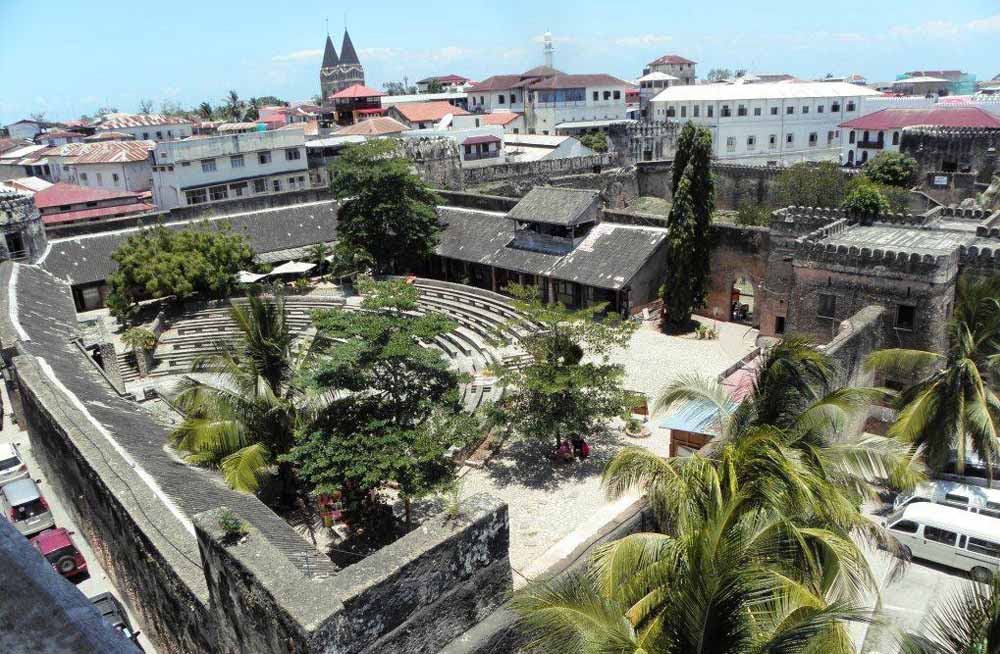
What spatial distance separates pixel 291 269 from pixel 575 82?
47.5 meters

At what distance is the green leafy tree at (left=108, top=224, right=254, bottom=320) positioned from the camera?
28281mm

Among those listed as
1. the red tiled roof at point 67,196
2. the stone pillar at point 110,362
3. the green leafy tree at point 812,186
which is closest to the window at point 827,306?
the green leafy tree at point 812,186

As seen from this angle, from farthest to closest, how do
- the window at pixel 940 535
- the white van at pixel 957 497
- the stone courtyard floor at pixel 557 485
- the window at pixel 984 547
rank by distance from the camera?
1. the white van at pixel 957 497
2. the stone courtyard floor at pixel 557 485
3. the window at pixel 940 535
4. the window at pixel 984 547

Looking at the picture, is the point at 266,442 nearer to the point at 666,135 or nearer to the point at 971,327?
the point at 971,327

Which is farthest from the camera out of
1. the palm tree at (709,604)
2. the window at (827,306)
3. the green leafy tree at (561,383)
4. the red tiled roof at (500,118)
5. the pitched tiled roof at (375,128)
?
the red tiled roof at (500,118)

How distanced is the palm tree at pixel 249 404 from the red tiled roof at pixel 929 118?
172 feet

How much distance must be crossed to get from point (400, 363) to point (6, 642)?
477 inches

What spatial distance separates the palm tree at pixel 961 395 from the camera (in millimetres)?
14227

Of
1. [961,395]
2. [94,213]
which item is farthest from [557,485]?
[94,213]

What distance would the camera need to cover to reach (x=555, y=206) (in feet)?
105

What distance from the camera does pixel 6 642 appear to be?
6.54ft

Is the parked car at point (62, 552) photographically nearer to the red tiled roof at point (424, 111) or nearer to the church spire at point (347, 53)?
the red tiled roof at point (424, 111)

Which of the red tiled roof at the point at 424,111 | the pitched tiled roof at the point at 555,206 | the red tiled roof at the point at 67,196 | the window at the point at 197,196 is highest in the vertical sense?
the red tiled roof at the point at 424,111

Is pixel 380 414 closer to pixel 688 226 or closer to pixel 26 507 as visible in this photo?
pixel 26 507
